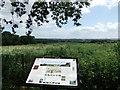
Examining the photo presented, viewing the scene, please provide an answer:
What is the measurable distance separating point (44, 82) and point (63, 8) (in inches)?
160

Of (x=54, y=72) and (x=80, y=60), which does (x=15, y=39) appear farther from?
(x=54, y=72)

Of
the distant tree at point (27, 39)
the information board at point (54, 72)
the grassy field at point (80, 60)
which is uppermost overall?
the distant tree at point (27, 39)

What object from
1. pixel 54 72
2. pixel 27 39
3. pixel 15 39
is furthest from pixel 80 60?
pixel 54 72

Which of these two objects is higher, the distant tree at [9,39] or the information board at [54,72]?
the distant tree at [9,39]

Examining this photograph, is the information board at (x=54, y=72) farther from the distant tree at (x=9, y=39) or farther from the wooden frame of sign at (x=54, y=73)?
the distant tree at (x=9, y=39)

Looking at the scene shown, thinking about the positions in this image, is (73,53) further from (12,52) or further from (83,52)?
(12,52)

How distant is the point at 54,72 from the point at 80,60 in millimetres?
2735

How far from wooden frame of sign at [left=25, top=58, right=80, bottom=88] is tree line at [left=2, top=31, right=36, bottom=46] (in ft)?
12.2

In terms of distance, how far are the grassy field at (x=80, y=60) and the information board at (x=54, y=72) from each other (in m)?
1.64

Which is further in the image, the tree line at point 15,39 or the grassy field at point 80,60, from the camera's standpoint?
the tree line at point 15,39

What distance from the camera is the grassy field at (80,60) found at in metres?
4.50

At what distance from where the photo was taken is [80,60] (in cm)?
548

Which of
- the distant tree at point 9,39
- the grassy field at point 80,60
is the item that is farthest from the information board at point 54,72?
the distant tree at point 9,39

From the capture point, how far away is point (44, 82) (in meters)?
2.60
